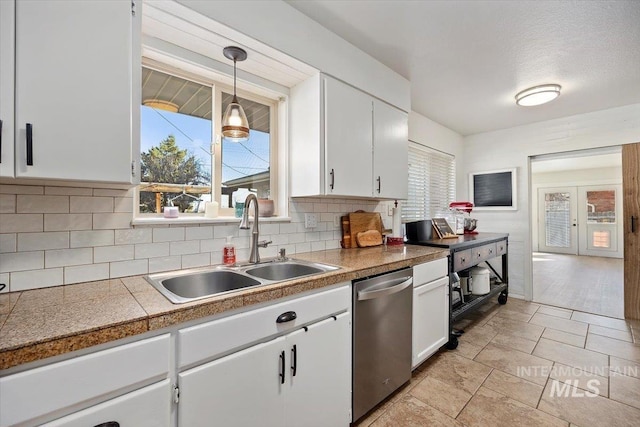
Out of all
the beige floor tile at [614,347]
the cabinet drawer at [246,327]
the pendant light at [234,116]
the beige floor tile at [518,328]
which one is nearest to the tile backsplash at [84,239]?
the pendant light at [234,116]

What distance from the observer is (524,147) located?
405 centimetres

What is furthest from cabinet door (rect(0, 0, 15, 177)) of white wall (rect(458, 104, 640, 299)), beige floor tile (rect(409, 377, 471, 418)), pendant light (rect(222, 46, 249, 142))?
white wall (rect(458, 104, 640, 299))

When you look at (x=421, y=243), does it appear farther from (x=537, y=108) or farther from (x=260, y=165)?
(x=537, y=108)

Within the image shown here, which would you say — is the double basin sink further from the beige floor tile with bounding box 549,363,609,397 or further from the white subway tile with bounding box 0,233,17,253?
the beige floor tile with bounding box 549,363,609,397

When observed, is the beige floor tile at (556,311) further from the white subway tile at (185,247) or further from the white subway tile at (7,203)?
the white subway tile at (7,203)

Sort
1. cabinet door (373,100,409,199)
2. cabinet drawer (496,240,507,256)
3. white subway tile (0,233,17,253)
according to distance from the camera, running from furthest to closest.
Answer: cabinet drawer (496,240,507,256), cabinet door (373,100,409,199), white subway tile (0,233,17,253)

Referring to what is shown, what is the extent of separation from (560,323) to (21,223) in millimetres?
4539

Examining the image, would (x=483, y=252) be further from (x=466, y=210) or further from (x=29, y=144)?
(x=29, y=144)

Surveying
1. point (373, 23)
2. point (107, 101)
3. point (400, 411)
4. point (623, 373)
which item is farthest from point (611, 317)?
point (107, 101)

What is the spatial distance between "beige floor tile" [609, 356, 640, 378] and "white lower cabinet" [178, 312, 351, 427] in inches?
88.8

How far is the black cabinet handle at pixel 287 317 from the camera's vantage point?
125 centimetres

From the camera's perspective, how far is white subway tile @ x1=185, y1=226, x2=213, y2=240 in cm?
165

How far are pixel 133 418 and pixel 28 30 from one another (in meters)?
1.35

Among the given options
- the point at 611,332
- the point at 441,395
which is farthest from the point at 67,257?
the point at 611,332
